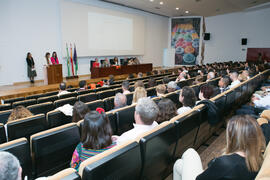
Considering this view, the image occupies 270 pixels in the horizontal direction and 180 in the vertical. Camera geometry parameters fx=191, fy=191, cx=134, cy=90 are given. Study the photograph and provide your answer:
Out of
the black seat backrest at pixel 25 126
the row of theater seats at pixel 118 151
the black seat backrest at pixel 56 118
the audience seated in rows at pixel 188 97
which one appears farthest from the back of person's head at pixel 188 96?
the black seat backrest at pixel 25 126

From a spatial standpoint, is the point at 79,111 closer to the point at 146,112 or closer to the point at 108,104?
the point at 146,112

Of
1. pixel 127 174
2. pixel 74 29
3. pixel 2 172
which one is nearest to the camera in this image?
pixel 2 172

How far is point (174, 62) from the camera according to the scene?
17.5 meters

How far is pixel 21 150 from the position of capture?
5.11 feet

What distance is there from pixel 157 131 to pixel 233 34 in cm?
1669

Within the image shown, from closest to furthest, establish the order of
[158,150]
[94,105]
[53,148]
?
1. [158,150]
2. [53,148]
3. [94,105]

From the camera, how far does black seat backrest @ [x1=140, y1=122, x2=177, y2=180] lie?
156cm

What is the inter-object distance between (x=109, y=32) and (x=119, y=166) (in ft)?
37.1

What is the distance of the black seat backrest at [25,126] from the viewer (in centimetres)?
228

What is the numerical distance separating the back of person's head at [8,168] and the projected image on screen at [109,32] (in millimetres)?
10516

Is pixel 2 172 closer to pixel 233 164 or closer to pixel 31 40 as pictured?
pixel 233 164

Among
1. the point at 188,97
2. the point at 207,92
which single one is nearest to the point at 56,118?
the point at 188,97

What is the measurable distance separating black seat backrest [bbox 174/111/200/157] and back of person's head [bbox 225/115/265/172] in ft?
2.14

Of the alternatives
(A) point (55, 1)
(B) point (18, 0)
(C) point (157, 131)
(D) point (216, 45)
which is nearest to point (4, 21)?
(B) point (18, 0)
